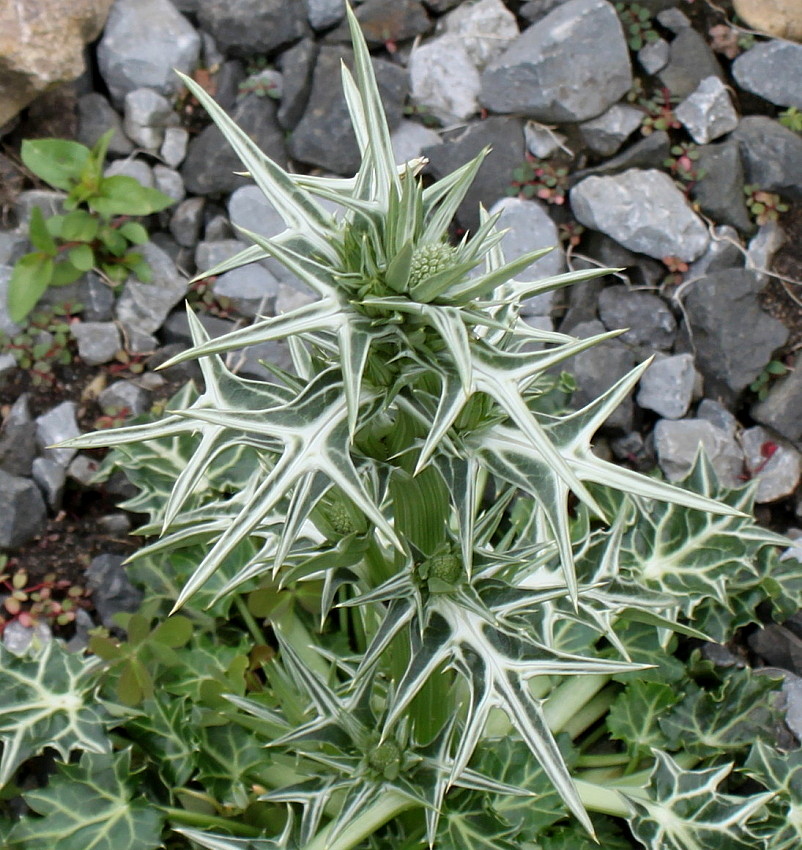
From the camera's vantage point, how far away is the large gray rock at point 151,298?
90.8 inches

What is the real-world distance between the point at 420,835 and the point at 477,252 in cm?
107

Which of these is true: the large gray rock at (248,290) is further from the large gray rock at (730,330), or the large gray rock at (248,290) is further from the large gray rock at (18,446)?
the large gray rock at (730,330)

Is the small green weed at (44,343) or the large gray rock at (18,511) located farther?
the small green weed at (44,343)

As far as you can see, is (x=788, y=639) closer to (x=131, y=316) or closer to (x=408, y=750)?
(x=408, y=750)

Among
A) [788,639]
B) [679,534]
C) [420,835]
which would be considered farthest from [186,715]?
[788,639]

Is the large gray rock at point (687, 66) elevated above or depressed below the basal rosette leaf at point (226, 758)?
above

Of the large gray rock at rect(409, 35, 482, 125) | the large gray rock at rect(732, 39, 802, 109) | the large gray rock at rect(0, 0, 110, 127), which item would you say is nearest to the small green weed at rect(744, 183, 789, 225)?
the large gray rock at rect(732, 39, 802, 109)

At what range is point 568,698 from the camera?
67.2 inches

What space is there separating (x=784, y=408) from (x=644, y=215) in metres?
0.59

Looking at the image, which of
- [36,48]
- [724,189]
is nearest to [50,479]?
[36,48]

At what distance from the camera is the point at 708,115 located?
2.45 meters

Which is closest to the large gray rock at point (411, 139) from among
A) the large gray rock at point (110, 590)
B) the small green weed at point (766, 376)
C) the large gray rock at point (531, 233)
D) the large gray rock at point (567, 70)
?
the large gray rock at point (567, 70)

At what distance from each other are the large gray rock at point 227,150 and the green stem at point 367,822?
1.64 m

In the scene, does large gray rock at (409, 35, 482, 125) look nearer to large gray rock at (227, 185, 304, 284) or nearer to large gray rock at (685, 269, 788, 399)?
large gray rock at (227, 185, 304, 284)
